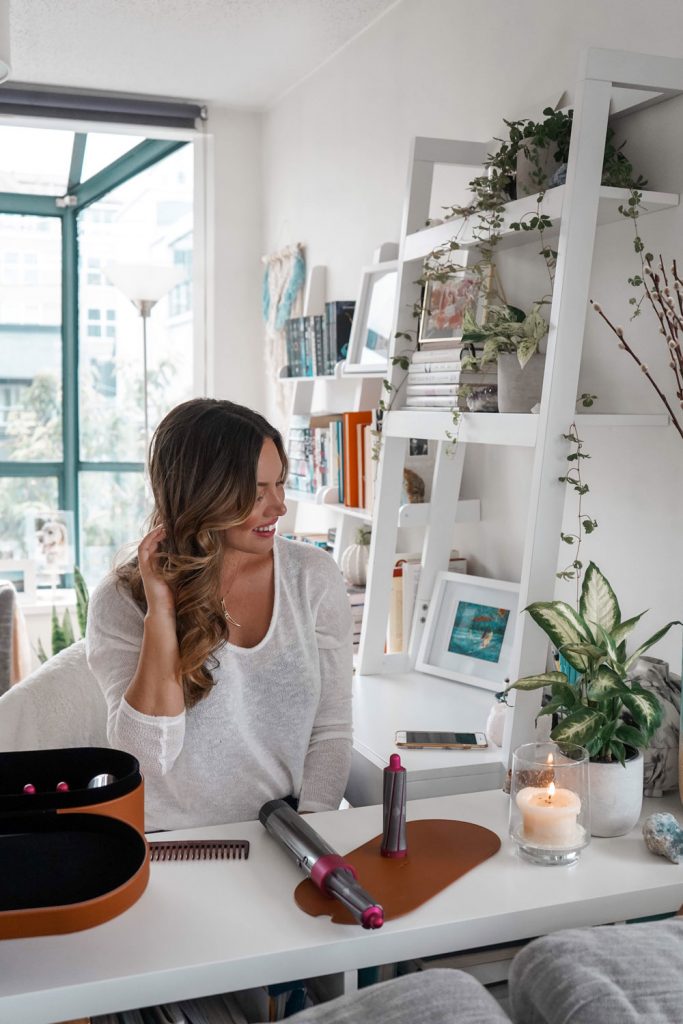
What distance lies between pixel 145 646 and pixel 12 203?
399 cm

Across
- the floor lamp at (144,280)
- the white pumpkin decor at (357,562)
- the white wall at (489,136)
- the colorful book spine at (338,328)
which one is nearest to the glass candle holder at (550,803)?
the white wall at (489,136)

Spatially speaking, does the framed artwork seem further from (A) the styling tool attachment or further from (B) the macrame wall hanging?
(A) the styling tool attachment

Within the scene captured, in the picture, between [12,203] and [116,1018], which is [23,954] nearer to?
[116,1018]

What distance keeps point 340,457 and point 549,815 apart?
1.72 metres

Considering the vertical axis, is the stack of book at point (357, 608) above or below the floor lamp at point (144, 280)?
below

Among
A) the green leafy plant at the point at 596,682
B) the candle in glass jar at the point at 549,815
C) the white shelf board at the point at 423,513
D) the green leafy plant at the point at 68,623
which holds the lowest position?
the green leafy plant at the point at 68,623

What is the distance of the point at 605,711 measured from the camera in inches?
61.4

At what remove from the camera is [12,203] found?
5.04m

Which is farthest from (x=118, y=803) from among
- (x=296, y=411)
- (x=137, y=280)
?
(x=137, y=280)

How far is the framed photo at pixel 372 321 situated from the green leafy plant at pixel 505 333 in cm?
86

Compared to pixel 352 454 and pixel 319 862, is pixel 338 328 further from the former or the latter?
pixel 319 862

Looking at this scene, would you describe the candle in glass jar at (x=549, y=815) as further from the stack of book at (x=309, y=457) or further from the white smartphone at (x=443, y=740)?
the stack of book at (x=309, y=457)

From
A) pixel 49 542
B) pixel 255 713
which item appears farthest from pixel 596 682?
pixel 49 542

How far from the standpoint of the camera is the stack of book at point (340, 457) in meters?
2.87
